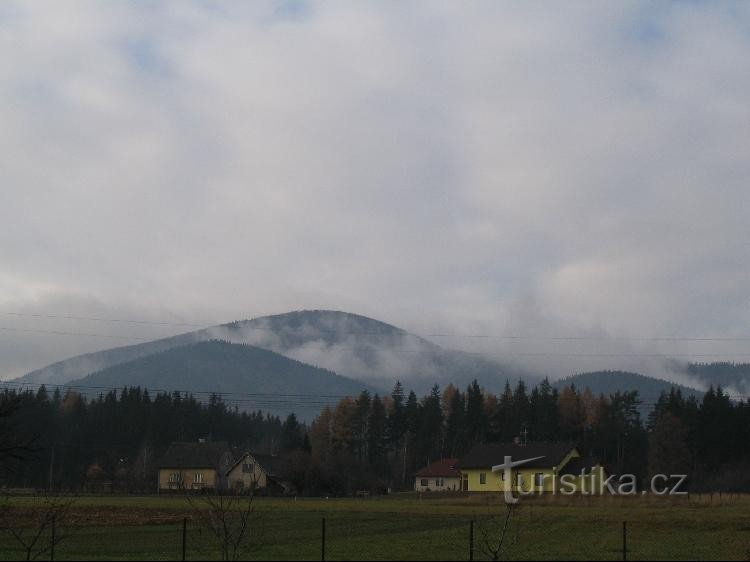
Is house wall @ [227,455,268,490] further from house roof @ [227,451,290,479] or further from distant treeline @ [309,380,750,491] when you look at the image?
distant treeline @ [309,380,750,491]

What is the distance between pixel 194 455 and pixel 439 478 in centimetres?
3007

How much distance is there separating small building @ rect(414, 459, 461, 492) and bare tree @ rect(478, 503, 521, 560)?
53759 mm

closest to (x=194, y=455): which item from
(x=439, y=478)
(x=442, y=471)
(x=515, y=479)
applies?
(x=439, y=478)

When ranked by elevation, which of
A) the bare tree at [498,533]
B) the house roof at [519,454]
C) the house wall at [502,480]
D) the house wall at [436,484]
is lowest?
the house wall at [436,484]

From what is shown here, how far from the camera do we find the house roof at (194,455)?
10388 centimetres

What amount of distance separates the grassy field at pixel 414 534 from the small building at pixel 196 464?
167ft

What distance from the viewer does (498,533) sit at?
33.1 metres

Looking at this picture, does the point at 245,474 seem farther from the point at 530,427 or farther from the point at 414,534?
the point at 414,534

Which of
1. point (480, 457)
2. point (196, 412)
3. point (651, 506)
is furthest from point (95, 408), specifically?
point (651, 506)

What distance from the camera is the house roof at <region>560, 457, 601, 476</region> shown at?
273 ft

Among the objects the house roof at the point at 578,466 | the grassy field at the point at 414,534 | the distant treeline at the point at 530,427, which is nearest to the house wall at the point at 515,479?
the house roof at the point at 578,466

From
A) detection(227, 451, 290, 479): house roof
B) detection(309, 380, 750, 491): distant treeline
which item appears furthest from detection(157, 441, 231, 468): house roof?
detection(309, 380, 750, 491): distant treeline

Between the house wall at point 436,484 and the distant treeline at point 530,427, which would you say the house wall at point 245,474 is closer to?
the distant treeline at point 530,427

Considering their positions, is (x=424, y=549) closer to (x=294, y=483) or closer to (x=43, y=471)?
(x=294, y=483)
